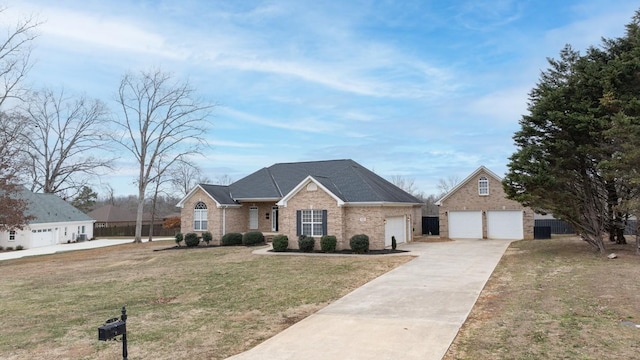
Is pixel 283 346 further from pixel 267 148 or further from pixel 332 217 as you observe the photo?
pixel 267 148

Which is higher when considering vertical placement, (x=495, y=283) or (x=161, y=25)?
(x=161, y=25)

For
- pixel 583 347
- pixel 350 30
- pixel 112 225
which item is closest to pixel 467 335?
pixel 583 347

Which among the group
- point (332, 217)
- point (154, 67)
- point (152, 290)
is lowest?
point (152, 290)

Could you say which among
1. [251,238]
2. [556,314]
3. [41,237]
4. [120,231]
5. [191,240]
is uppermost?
[251,238]

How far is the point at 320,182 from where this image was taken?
23.0 meters

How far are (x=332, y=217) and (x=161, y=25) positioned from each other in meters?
12.3

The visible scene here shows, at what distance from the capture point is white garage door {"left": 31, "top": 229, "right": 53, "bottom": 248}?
37.3m

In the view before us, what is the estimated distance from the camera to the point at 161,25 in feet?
52.7

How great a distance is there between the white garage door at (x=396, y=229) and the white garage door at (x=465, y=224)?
549 cm

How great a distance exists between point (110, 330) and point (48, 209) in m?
42.0

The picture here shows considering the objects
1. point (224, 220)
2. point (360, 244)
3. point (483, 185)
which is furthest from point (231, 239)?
point (483, 185)

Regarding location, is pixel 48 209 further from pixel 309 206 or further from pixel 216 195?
pixel 309 206

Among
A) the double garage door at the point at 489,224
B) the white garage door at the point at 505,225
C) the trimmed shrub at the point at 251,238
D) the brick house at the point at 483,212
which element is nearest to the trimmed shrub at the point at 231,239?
the trimmed shrub at the point at 251,238

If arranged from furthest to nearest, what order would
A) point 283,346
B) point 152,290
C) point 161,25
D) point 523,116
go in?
point 523,116
point 161,25
point 152,290
point 283,346
